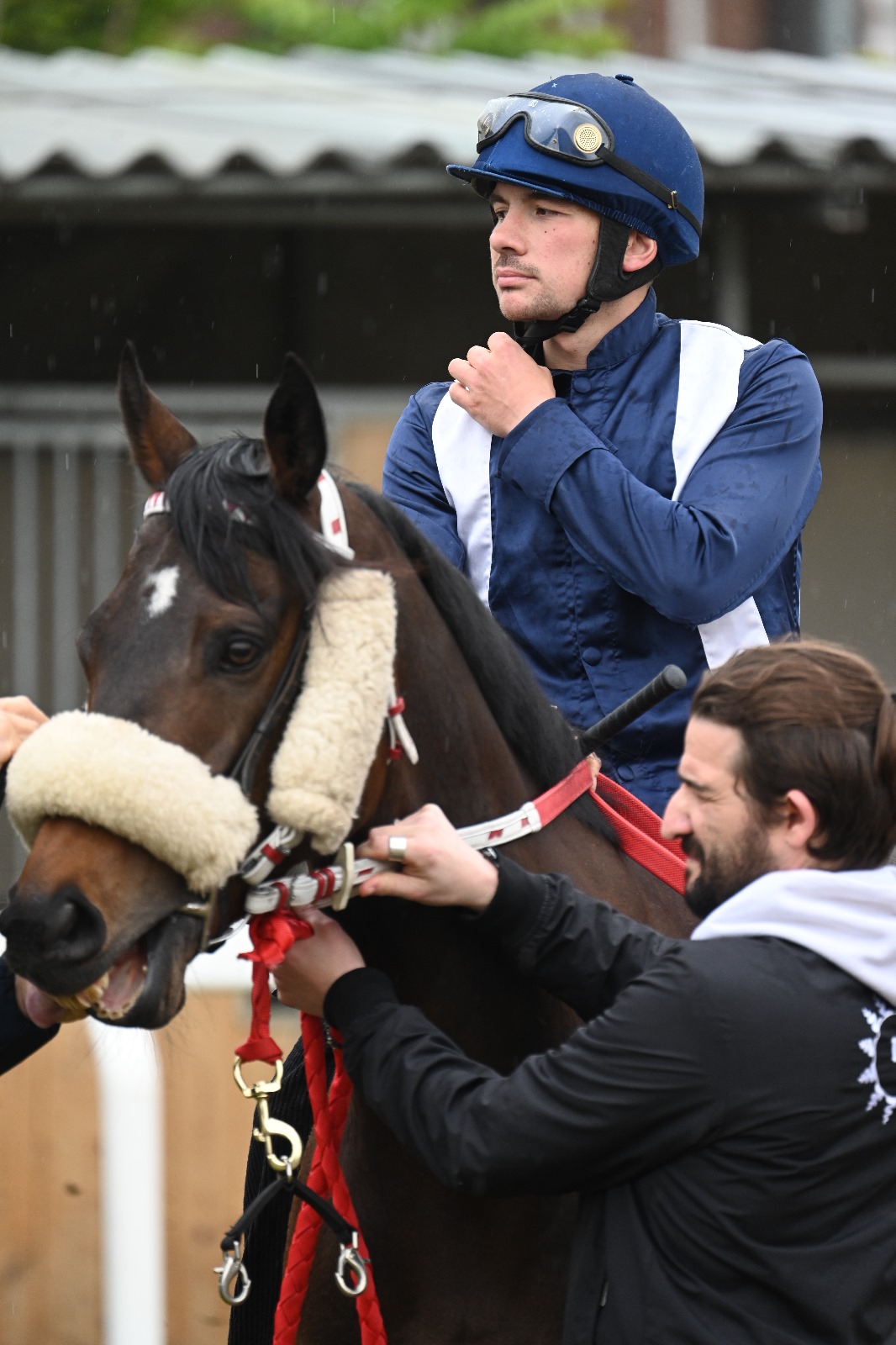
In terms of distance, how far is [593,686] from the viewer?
287 cm

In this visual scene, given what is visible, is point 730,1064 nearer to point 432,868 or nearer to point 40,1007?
point 432,868

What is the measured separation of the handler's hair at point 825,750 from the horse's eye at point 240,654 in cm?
60

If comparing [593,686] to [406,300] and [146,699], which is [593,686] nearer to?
[146,699]

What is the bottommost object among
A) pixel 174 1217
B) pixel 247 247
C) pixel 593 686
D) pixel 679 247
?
pixel 174 1217

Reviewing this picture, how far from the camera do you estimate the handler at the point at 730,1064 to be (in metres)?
2.06

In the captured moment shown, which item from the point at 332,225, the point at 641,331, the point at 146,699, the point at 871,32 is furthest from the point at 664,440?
the point at 871,32

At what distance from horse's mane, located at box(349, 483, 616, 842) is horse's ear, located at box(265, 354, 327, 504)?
0.19 meters

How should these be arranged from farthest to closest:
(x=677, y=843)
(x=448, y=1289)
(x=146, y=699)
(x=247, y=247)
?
(x=247, y=247)
(x=677, y=843)
(x=448, y=1289)
(x=146, y=699)

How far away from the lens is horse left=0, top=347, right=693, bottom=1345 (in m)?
2.00

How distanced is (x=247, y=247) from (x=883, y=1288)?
6.16 m

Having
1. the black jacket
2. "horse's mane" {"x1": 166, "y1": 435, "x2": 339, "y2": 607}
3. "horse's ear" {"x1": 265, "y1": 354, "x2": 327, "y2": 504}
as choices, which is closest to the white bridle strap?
the black jacket

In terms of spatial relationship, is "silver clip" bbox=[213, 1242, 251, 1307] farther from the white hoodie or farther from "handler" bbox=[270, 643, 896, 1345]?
the white hoodie

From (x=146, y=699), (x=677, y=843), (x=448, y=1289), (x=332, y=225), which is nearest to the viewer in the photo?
(x=146, y=699)

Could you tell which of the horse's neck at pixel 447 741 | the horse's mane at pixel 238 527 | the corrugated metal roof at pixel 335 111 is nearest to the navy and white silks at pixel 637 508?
the horse's neck at pixel 447 741
